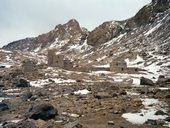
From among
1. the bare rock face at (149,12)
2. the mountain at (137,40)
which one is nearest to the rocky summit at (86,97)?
the mountain at (137,40)

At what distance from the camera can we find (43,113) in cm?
2917

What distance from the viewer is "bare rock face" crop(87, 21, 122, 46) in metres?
177

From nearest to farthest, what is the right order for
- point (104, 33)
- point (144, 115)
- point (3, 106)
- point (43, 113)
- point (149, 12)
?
point (144, 115) → point (43, 113) → point (3, 106) → point (149, 12) → point (104, 33)

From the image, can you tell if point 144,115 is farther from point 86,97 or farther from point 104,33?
point 104,33

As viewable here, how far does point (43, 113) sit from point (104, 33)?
156 meters

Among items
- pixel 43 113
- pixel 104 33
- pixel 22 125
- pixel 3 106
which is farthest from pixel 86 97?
pixel 104 33

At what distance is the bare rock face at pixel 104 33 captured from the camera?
582 ft

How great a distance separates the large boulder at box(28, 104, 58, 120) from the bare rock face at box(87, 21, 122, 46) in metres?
145

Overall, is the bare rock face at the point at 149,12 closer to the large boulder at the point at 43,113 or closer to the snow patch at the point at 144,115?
the snow patch at the point at 144,115

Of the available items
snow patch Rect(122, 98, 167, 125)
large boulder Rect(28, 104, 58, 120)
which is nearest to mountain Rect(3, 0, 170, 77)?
snow patch Rect(122, 98, 167, 125)

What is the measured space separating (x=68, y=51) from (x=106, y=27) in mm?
22952

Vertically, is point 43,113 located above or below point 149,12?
below

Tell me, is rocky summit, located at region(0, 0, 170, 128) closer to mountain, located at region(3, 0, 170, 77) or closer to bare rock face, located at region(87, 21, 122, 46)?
mountain, located at region(3, 0, 170, 77)

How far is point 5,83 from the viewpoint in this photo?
194 feet
